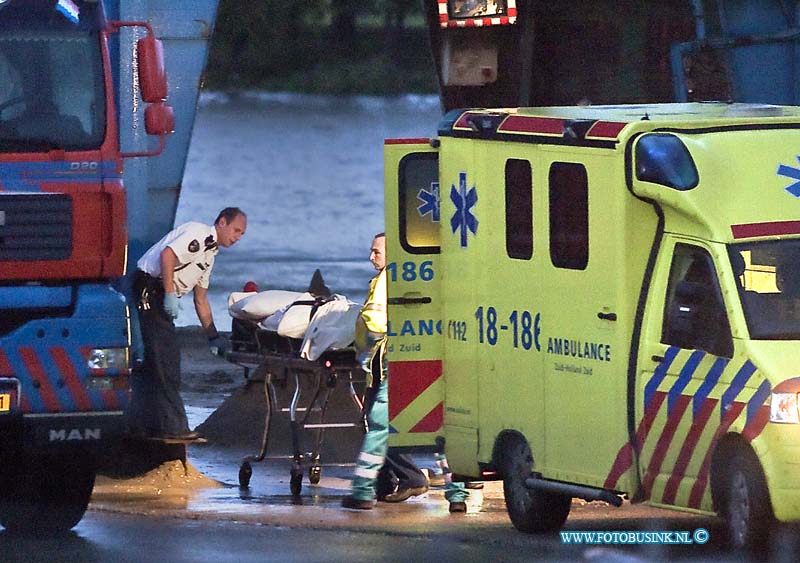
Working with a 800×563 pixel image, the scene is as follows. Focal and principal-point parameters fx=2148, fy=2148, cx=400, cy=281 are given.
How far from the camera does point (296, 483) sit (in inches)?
528

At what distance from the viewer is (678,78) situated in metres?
16.1

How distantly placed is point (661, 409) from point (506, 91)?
928 cm

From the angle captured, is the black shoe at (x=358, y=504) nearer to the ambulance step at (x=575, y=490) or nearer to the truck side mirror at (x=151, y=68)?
the ambulance step at (x=575, y=490)

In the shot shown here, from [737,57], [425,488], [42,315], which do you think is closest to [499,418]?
[425,488]

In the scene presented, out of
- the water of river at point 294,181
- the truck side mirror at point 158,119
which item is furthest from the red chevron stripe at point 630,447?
the water of river at point 294,181

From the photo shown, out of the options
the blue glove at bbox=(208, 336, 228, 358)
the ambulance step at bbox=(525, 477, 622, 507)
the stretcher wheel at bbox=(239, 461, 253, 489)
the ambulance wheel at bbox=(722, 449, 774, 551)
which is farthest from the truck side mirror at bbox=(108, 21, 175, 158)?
the ambulance wheel at bbox=(722, 449, 774, 551)

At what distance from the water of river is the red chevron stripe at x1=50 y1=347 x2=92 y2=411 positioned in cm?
1178

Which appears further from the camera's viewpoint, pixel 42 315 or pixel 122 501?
pixel 122 501

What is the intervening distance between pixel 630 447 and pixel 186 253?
13.2 feet

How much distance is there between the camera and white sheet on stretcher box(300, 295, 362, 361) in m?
13.1

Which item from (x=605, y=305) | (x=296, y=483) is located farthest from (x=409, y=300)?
(x=605, y=305)

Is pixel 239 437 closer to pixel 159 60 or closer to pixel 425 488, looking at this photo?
pixel 425 488

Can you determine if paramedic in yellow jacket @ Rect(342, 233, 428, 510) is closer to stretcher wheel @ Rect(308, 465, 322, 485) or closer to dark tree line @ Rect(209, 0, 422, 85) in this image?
stretcher wheel @ Rect(308, 465, 322, 485)

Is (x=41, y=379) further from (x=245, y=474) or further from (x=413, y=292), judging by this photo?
(x=245, y=474)
